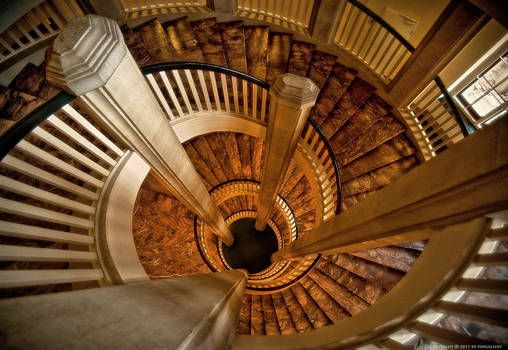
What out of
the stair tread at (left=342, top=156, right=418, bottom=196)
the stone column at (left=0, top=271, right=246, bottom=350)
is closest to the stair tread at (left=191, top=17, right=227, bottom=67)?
the stair tread at (left=342, top=156, right=418, bottom=196)

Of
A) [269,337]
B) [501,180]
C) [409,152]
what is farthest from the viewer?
[409,152]

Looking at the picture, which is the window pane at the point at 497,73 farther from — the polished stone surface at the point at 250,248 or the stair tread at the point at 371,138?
the polished stone surface at the point at 250,248

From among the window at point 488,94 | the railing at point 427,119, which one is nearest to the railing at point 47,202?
the railing at point 427,119

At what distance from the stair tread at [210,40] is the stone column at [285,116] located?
198 centimetres

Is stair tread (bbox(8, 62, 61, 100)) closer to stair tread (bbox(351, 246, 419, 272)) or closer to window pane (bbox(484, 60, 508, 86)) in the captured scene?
stair tread (bbox(351, 246, 419, 272))

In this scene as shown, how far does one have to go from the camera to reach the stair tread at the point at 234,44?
3994mm

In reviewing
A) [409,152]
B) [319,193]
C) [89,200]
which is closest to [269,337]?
[89,200]

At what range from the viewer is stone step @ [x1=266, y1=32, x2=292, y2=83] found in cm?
416

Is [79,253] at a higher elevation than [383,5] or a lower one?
lower

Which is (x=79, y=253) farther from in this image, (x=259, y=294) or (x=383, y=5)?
(x=383, y=5)

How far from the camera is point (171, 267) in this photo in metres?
5.30

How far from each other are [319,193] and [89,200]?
363cm

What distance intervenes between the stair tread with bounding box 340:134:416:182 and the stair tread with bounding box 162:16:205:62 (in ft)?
10.7

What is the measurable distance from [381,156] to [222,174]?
3728 mm
